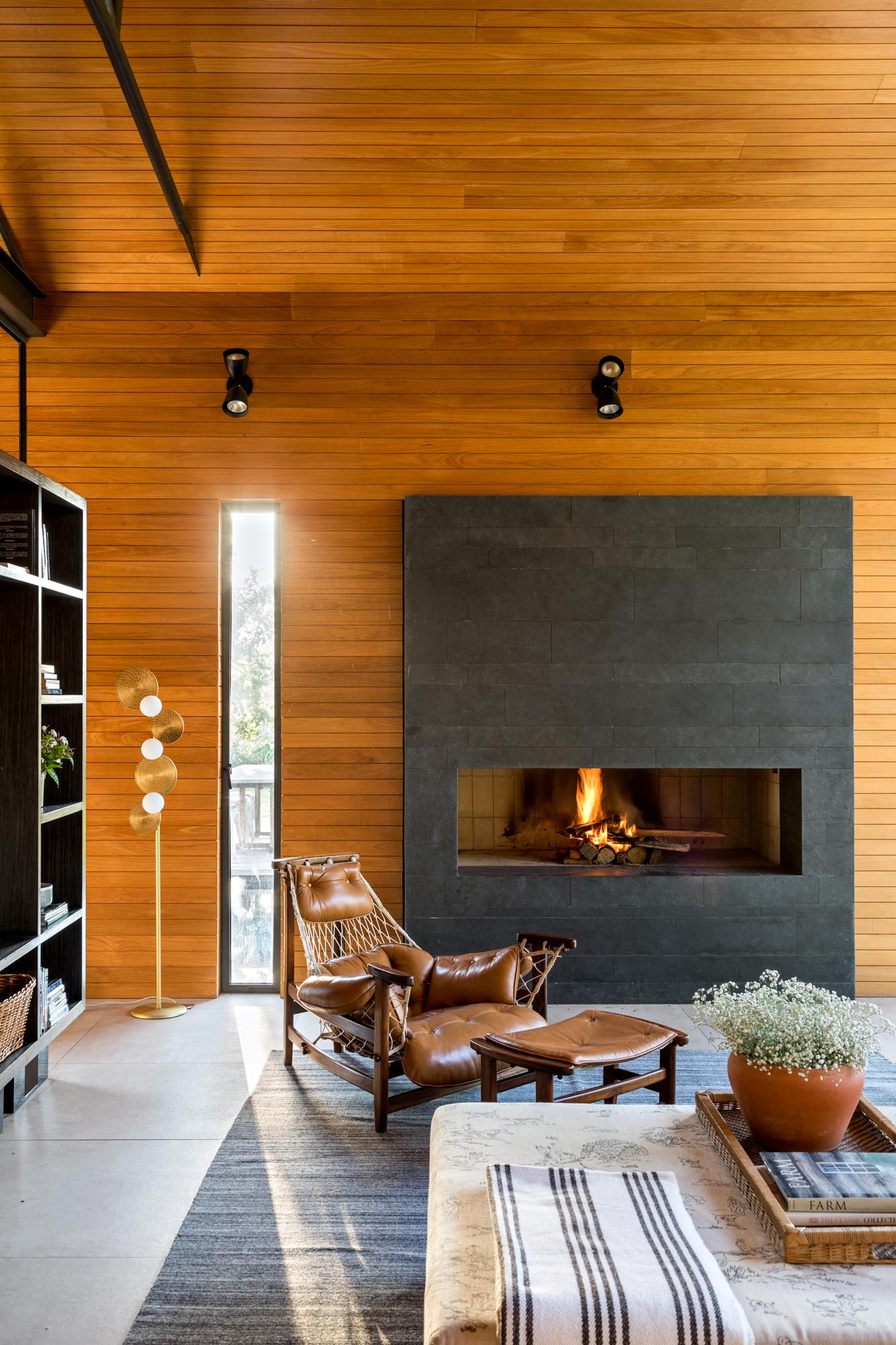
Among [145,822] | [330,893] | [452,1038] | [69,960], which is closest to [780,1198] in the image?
[452,1038]

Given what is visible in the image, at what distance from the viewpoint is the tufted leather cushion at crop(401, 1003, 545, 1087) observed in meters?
3.35

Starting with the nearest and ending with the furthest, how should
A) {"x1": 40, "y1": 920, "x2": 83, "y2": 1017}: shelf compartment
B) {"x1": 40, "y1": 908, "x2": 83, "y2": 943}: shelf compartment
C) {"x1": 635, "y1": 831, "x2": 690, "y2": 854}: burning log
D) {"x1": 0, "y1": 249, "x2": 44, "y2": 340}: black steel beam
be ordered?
{"x1": 40, "y1": 908, "x2": 83, "y2": 943}: shelf compartment < {"x1": 40, "y1": 920, "x2": 83, "y2": 1017}: shelf compartment < {"x1": 0, "y1": 249, "x2": 44, "y2": 340}: black steel beam < {"x1": 635, "y1": 831, "x2": 690, "y2": 854}: burning log

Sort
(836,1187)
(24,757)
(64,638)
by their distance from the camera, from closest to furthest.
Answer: (836,1187) → (24,757) → (64,638)

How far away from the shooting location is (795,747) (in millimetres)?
4988

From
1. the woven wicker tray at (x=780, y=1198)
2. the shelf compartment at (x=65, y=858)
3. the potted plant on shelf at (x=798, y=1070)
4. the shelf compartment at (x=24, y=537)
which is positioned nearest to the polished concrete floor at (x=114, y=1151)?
the shelf compartment at (x=65, y=858)

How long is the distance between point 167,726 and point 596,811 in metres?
2.34

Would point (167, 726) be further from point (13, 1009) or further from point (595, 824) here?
point (595, 824)

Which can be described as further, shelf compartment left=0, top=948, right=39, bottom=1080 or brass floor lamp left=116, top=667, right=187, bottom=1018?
brass floor lamp left=116, top=667, right=187, bottom=1018

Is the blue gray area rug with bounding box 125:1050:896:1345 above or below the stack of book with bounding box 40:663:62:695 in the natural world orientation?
below

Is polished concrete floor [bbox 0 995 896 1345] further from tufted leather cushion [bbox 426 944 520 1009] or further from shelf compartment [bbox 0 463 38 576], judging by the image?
shelf compartment [bbox 0 463 38 576]

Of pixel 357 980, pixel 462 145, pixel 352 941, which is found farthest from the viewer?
pixel 352 941

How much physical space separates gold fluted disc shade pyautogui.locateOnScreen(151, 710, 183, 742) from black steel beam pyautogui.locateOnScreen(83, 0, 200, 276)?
225 cm

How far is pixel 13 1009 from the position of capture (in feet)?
11.3

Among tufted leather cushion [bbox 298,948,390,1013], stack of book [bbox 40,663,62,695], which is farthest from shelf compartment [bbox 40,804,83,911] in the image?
tufted leather cushion [bbox 298,948,390,1013]
